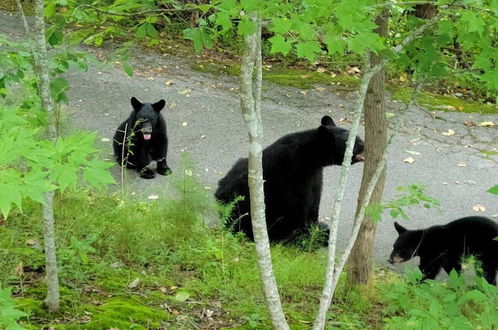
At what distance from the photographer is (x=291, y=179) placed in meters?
6.07

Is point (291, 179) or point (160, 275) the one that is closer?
point (160, 275)

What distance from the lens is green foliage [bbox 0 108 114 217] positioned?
1.82 meters

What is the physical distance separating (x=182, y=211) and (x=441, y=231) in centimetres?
250

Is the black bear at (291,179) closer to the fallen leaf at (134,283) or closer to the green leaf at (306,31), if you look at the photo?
the fallen leaf at (134,283)

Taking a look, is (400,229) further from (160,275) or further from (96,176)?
(96,176)

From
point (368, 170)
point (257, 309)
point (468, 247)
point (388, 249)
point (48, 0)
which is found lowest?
point (388, 249)

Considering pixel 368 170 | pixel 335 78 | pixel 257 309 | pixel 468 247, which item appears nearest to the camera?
pixel 257 309

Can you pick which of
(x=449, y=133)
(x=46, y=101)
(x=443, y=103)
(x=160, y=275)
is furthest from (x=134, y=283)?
(x=443, y=103)

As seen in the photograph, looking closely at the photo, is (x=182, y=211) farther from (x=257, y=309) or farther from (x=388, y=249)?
(x=388, y=249)

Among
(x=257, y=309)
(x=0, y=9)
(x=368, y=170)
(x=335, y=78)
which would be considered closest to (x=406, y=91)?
(x=335, y=78)

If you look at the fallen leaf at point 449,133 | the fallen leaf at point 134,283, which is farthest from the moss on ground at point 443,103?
the fallen leaf at point 134,283

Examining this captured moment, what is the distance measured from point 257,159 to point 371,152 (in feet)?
5.68

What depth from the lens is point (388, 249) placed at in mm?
6391

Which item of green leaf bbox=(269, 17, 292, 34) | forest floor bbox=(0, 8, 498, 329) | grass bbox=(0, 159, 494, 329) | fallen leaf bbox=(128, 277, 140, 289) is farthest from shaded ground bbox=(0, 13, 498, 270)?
green leaf bbox=(269, 17, 292, 34)
